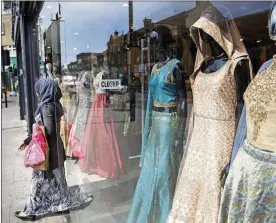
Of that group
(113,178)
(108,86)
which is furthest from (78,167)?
(108,86)

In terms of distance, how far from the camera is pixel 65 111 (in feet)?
9.98

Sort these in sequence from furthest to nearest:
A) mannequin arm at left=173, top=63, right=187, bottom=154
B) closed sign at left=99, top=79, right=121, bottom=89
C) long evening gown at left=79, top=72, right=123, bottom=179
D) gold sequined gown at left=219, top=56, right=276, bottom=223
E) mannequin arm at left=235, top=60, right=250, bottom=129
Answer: long evening gown at left=79, top=72, right=123, bottom=179, closed sign at left=99, top=79, right=121, bottom=89, mannequin arm at left=173, top=63, right=187, bottom=154, mannequin arm at left=235, top=60, right=250, bottom=129, gold sequined gown at left=219, top=56, right=276, bottom=223

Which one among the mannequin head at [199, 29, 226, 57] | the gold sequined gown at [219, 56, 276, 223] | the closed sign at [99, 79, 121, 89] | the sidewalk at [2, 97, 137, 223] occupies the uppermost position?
the mannequin head at [199, 29, 226, 57]

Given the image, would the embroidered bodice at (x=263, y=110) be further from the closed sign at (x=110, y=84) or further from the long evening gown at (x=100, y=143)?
the long evening gown at (x=100, y=143)

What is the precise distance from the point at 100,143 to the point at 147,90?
1.16 metres

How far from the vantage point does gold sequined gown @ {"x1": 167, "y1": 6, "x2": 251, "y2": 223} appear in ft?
4.55

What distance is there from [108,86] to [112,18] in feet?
2.70

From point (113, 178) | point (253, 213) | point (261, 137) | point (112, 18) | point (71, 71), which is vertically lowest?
point (113, 178)

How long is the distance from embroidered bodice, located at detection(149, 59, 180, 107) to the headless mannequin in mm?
279

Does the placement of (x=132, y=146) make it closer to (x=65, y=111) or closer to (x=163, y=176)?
(x=65, y=111)

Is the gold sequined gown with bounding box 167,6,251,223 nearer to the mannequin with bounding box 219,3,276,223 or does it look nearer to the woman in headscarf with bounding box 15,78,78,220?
the mannequin with bounding box 219,3,276,223

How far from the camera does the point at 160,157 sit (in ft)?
6.23

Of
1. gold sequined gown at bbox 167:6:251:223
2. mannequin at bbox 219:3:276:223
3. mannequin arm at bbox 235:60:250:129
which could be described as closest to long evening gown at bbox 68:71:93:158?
gold sequined gown at bbox 167:6:251:223

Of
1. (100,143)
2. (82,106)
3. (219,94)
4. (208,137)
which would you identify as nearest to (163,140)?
(208,137)
